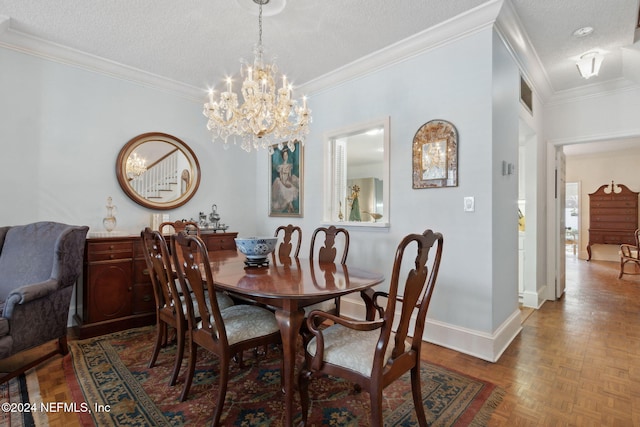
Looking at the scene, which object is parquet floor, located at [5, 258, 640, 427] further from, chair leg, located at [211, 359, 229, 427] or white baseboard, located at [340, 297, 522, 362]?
chair leg, located at [211, 359, 229, 427]

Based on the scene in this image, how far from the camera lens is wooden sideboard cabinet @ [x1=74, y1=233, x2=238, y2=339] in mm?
2803

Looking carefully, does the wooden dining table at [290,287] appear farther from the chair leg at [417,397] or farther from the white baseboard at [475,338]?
the white baseboard at [475,338]

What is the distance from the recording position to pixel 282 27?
8.83ft

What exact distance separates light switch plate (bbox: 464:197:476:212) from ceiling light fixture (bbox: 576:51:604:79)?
195 centimetres

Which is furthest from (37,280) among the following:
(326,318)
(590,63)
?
(590,63)

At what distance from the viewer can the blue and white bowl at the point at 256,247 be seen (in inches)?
87.1

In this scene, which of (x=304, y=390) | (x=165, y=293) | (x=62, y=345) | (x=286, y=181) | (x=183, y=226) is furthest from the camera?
(x=286, y=181)

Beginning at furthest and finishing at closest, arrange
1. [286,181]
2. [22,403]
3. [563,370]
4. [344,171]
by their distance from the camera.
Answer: [286,181] → [344,171] → [563,370] → [22,403]

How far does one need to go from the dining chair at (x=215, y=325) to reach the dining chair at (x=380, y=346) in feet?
1.12

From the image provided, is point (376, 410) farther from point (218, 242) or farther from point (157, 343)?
point (218, 242)

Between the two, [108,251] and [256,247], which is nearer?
[256,247]

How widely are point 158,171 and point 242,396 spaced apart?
287cm

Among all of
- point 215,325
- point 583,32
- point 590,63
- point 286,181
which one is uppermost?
point 583,32

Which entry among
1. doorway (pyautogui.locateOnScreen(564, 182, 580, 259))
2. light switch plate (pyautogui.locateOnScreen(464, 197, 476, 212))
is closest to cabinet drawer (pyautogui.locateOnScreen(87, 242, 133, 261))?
light switch plate (pyautogui.locateOnScreen(464, 197, 476, 212))
